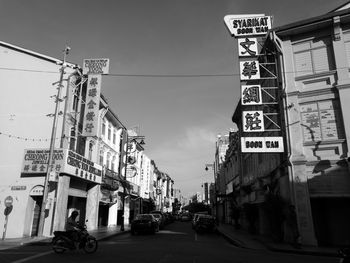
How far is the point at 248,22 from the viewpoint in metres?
21.2

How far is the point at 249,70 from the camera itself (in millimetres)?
20156

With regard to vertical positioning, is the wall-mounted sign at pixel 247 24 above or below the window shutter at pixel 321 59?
above

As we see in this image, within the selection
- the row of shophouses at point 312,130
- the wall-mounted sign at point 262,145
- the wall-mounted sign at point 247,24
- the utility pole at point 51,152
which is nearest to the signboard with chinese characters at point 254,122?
the wall-mounted sign at point 262,145

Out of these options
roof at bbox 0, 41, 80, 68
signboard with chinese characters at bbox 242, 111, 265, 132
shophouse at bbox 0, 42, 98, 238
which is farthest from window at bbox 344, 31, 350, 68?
roof at bbox 0, 41, 80, 68

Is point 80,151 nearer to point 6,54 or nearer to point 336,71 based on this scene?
point 6,54

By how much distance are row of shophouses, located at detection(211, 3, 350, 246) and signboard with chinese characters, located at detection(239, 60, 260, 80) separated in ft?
3.87

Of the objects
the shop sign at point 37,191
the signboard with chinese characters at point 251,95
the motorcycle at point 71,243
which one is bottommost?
the motorcycle at point 71,243

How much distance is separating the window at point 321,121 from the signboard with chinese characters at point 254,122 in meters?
2.26

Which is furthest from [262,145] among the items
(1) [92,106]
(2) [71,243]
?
(1) [92,106]

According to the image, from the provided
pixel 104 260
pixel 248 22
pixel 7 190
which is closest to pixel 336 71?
pixel 248 22

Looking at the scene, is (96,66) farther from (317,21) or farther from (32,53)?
(317,21)

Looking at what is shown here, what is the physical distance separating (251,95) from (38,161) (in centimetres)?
1432

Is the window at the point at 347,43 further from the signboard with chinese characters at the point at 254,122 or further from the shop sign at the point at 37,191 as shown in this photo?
the shop sign at the point at 37,191

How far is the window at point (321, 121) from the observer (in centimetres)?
1770
